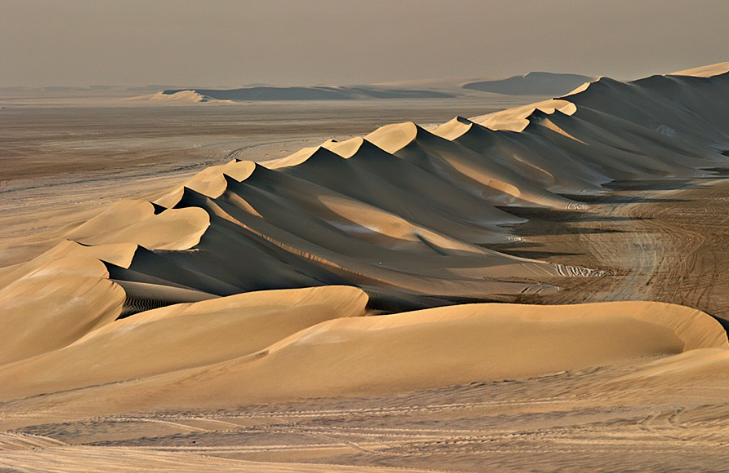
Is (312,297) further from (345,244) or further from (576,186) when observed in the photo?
(576,186)

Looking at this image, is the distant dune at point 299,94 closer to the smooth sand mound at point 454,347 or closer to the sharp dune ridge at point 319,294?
the sharp dune ridge at point 319,294

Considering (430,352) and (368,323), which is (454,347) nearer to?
(430,352)

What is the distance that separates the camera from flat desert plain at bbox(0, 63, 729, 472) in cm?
551

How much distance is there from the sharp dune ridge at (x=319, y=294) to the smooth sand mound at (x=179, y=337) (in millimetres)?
26

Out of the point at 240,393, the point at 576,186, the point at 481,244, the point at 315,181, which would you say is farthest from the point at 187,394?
the point at 576,186

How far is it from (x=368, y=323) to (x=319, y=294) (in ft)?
5.47

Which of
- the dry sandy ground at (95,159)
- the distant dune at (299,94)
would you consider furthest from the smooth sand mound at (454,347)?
the distant dune at (299,94)

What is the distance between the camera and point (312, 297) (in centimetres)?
1003

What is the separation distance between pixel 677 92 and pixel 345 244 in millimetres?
38173

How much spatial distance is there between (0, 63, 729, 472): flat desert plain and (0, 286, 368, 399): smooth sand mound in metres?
0.03

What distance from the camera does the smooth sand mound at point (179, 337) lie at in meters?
8.41

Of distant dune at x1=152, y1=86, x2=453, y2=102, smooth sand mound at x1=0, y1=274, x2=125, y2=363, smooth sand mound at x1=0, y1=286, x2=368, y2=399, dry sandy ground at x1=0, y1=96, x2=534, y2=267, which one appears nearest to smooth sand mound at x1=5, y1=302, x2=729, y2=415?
smooth sand mound at x1=0, y1=286, x2=368, y2=399

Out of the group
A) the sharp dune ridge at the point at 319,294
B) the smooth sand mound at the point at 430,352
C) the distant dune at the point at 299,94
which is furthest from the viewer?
A: the distant dune at the point at 299,94

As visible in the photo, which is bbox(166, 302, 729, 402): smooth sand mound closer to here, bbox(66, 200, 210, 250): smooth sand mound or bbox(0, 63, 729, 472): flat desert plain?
bbox(0, 63, 729, 472): flat desert plain
